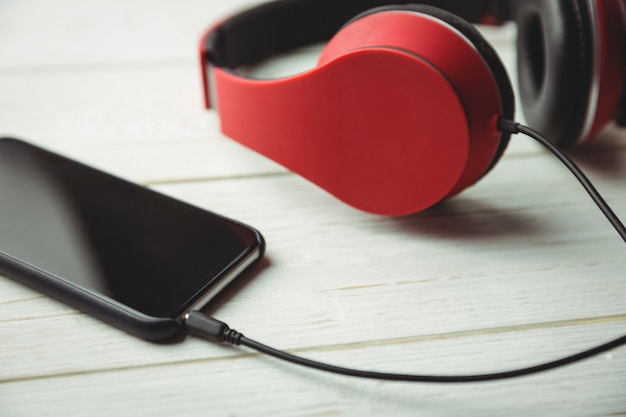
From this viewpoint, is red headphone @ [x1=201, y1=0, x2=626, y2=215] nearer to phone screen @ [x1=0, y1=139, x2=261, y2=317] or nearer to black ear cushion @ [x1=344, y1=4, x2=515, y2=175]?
black ear cushion @ [x1=344, y1=4, x2=515, y2=175]

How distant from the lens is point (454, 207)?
703 mm

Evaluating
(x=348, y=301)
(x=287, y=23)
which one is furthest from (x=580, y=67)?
(x=287, y=23)

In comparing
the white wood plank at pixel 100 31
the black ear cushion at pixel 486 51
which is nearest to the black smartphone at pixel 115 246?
the black ear cushion at pixel 486 51

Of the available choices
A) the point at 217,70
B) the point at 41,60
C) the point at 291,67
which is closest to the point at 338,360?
the point at 217,70

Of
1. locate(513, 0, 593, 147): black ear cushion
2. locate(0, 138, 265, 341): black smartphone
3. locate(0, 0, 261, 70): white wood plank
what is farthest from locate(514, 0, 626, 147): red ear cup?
locate(0, 0, 261, 70): white wood plank

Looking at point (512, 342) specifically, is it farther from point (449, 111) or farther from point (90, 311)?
point (90, 311)

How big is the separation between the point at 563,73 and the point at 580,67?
0.05 ft

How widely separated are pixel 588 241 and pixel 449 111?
0.19m

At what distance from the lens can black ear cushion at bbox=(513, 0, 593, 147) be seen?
662mm

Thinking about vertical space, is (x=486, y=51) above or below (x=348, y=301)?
above

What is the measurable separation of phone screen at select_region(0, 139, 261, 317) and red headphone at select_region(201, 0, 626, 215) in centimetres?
12

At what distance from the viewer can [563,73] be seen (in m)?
0.67

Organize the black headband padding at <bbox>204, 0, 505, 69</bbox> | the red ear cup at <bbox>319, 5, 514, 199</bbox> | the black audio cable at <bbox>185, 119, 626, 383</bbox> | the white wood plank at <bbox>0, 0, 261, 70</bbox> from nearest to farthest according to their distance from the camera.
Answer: the black audio cable at <bbox>185, 119, 626, 383</bbox>, the red ear cup at <bbox>319, 5, 514, 199</bbox>, the black headband padding at <bbox>204, 0, 505, 69</bbox>, the white wood plank at <bbox>0, 0, 261, 70</bbox>

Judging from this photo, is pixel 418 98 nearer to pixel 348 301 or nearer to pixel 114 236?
pixel 348 301
